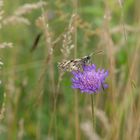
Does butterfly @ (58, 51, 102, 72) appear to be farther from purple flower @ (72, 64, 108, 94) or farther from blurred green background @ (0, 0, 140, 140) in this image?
blurred green background @ (0, 0, 140, 140)

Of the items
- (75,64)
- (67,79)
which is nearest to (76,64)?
(75,64)

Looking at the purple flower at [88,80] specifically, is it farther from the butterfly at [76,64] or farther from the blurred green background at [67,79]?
the blurred green background at [67,79]

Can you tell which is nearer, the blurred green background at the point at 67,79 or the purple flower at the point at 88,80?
the purple flower at the point at 88,80

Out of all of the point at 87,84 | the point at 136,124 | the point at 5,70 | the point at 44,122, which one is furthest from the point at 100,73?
the point at 5,70

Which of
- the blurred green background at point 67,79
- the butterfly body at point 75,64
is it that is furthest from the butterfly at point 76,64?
the blurred green background at point 67,79

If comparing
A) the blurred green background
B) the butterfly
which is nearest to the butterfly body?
the butterfly

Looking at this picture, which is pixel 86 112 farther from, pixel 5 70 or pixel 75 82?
pixel 75 82
